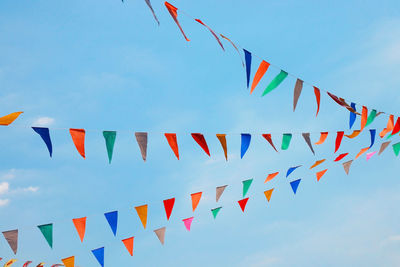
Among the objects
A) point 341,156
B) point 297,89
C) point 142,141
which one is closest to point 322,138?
point 341,156

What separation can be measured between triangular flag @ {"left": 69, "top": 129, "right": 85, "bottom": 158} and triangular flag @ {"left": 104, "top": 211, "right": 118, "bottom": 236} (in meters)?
1.61

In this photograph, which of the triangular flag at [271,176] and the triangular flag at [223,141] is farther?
the triangular flag at [271,176]

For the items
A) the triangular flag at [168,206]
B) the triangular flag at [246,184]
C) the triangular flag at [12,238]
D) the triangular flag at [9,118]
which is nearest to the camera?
the triangular flag at [9,118]

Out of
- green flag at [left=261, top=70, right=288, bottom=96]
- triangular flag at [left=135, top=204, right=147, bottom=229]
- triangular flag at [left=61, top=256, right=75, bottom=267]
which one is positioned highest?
green flag at [left=261, top=70, right=288, bottom=96]

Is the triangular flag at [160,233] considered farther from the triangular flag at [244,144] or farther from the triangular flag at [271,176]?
the triangular flag at [271,176]

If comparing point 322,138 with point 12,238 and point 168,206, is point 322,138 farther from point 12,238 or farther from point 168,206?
point 12,238

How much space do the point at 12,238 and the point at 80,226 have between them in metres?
1.05

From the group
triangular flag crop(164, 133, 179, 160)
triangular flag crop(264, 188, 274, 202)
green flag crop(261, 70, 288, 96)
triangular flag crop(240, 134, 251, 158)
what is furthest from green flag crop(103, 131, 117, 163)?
triangular flag crop(264, 188, 274, 202)

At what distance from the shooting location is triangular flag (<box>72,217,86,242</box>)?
8109 millimetres

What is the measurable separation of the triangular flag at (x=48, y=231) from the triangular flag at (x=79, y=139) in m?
1.47

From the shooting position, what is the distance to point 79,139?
23.5 feet

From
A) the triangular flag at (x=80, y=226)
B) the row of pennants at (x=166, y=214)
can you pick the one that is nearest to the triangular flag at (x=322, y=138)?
the row of pennants at (x=166, y=214)

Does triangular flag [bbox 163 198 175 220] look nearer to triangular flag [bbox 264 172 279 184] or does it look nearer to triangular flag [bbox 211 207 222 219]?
triangular flag [bbox 211 207 222 219]

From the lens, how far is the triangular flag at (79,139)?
23.4 ft
